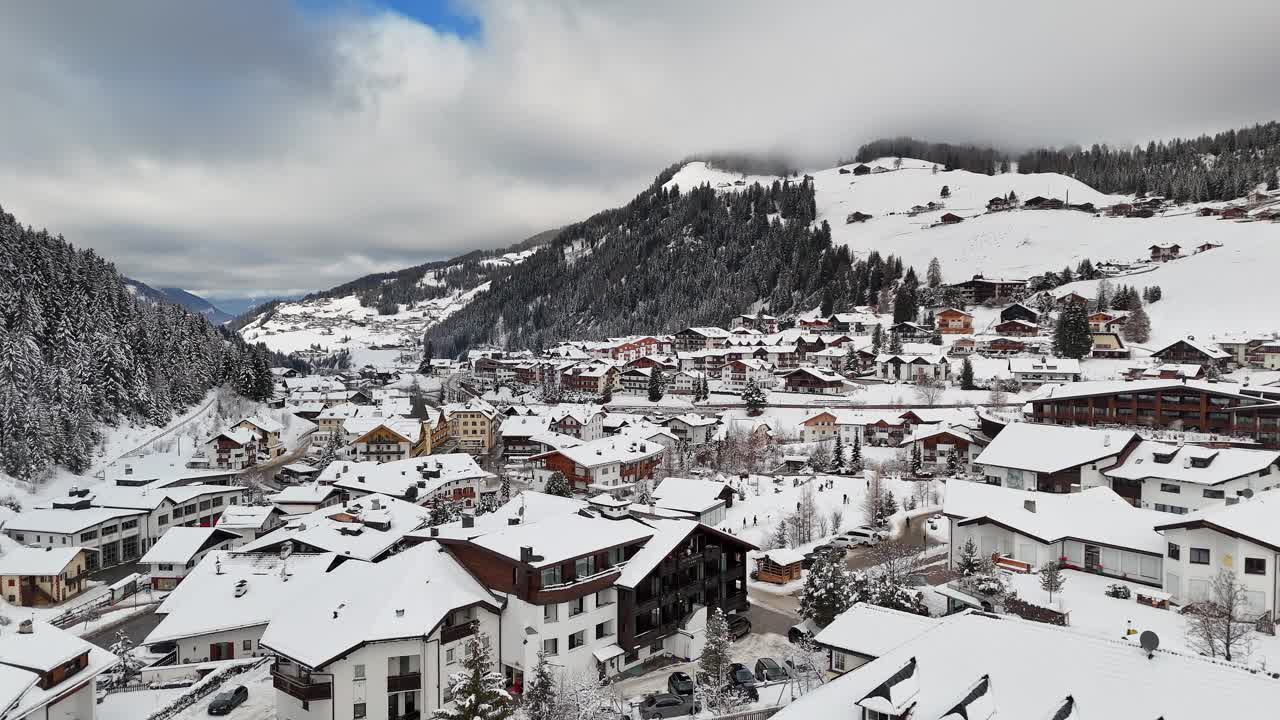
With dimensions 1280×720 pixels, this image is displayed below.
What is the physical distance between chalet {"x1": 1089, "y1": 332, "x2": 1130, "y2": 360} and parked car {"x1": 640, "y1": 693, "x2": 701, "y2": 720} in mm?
75967

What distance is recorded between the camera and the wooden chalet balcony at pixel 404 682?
2334 centimetres

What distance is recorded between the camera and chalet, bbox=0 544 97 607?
4159 centimetres

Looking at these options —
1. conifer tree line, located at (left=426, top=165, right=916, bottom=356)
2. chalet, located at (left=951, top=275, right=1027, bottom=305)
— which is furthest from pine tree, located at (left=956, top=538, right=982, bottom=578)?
conifer tree line, located at (left=426, top=165, right=916, bottom=356)

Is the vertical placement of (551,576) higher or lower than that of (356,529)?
higher

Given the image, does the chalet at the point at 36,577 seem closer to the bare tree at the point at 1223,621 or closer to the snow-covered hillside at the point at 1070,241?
the bare tree at the point at 1223,621

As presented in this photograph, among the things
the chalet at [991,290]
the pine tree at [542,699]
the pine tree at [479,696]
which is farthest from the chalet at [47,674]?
the chalet at [991,290]

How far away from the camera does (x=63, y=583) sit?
42719 millimetres

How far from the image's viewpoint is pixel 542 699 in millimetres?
21672

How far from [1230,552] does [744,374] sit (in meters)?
67.2

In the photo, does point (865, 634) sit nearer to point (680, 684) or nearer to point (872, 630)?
point (872, 630)

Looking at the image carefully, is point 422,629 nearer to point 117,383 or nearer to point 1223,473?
point 1223,473

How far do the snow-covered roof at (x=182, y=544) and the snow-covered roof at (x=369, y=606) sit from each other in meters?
21.9

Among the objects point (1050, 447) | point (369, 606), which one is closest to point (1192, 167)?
point (1050, 447)

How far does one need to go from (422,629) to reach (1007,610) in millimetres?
19407
